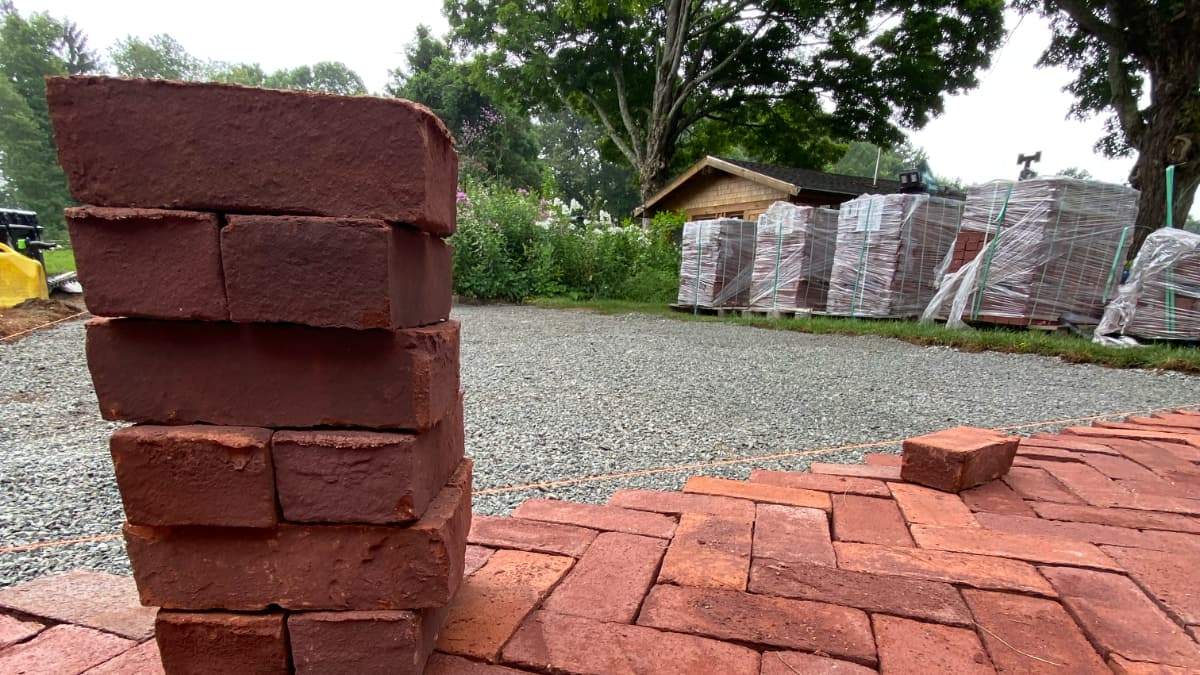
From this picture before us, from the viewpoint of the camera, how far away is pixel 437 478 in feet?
3.60

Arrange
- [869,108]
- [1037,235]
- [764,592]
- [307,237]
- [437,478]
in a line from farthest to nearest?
[869,108] < [1037,235] < [764,592] < [437,478] < [307,237]

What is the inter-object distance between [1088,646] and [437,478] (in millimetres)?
1397

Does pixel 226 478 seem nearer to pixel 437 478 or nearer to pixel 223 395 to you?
pixel 223 395

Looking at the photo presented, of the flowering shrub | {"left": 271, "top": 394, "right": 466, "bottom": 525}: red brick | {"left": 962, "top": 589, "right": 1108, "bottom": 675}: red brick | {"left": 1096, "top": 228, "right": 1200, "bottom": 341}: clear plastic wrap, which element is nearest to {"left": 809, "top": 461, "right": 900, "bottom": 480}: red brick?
{"left": 962, "top": 589, "right": 1108, "bottom": 675}: red brick

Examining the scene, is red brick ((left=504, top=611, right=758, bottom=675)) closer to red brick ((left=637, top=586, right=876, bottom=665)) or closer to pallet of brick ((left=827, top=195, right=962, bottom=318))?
red brick ((left=637, top=586, right=876, bottom=665))

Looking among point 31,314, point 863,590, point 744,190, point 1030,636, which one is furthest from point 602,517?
point 744,190

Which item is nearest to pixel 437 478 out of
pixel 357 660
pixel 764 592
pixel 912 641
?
pixel 357 660

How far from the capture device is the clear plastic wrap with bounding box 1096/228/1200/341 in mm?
5887

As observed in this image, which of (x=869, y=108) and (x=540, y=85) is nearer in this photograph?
(x=869, y=108)

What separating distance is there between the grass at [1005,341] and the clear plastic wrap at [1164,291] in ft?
0.83

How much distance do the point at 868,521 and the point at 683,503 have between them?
1.91 ft

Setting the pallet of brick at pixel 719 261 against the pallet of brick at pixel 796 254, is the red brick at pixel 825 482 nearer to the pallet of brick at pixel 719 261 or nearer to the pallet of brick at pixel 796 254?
the pallet of brick at pixel 796 254

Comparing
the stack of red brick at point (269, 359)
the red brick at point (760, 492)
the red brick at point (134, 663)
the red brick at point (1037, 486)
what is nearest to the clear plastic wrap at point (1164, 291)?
the red brick at point (1037, 486)

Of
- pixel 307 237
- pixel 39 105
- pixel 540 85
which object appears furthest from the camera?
pixel 39 105
